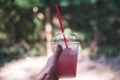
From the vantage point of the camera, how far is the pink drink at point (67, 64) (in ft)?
5.89

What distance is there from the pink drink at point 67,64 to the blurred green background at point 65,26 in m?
3.91

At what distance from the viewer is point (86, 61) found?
5.21 meters

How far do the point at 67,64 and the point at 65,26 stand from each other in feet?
16.4

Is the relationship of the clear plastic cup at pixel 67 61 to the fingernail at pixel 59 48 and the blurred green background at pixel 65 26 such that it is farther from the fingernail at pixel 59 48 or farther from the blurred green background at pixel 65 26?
the blurred green background at pixel 65 26

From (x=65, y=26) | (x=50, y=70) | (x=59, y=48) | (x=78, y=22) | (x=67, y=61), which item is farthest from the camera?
(x=78, y=22)

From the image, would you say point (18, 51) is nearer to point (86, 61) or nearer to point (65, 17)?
point (65, 17)

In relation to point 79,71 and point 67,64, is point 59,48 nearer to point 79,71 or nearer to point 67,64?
point 67,64

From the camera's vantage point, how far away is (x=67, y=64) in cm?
182

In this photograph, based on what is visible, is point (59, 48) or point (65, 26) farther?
point (65, 26)

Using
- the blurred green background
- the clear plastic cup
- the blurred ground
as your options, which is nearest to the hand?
the clear plastic cup

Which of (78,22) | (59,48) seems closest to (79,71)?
(78,22)

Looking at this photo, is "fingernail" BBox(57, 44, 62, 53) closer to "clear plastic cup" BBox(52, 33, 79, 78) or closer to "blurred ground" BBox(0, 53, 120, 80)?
"clear plastic cup" BBox(52, 33, 79, 78)

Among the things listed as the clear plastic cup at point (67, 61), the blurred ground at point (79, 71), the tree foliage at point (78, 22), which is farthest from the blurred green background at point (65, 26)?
the clear plastic cup at point (67, 61)

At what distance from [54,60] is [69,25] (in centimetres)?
531
